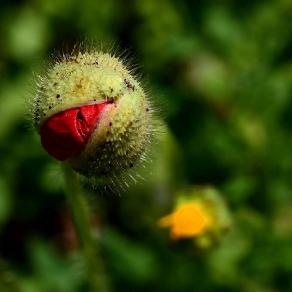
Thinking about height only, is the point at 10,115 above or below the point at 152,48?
below

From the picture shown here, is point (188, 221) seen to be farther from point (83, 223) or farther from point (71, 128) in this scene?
point (71, 128)

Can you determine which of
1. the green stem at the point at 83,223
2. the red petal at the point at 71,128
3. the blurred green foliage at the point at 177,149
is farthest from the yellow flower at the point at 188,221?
the red petal at the point at 71,128

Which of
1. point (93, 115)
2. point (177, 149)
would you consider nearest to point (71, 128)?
point (93, 115)


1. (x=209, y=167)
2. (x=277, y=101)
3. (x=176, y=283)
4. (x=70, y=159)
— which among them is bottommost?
(x=70, y=159)

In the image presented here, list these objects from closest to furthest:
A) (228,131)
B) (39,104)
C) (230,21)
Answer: (39,104), (228,131), (230,21)

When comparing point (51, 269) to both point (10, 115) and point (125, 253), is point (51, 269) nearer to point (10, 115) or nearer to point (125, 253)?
point (125, 253)

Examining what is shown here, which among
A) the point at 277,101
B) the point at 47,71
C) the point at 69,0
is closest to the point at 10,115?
the point at 69,0

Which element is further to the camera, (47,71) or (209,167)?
(209,167)
